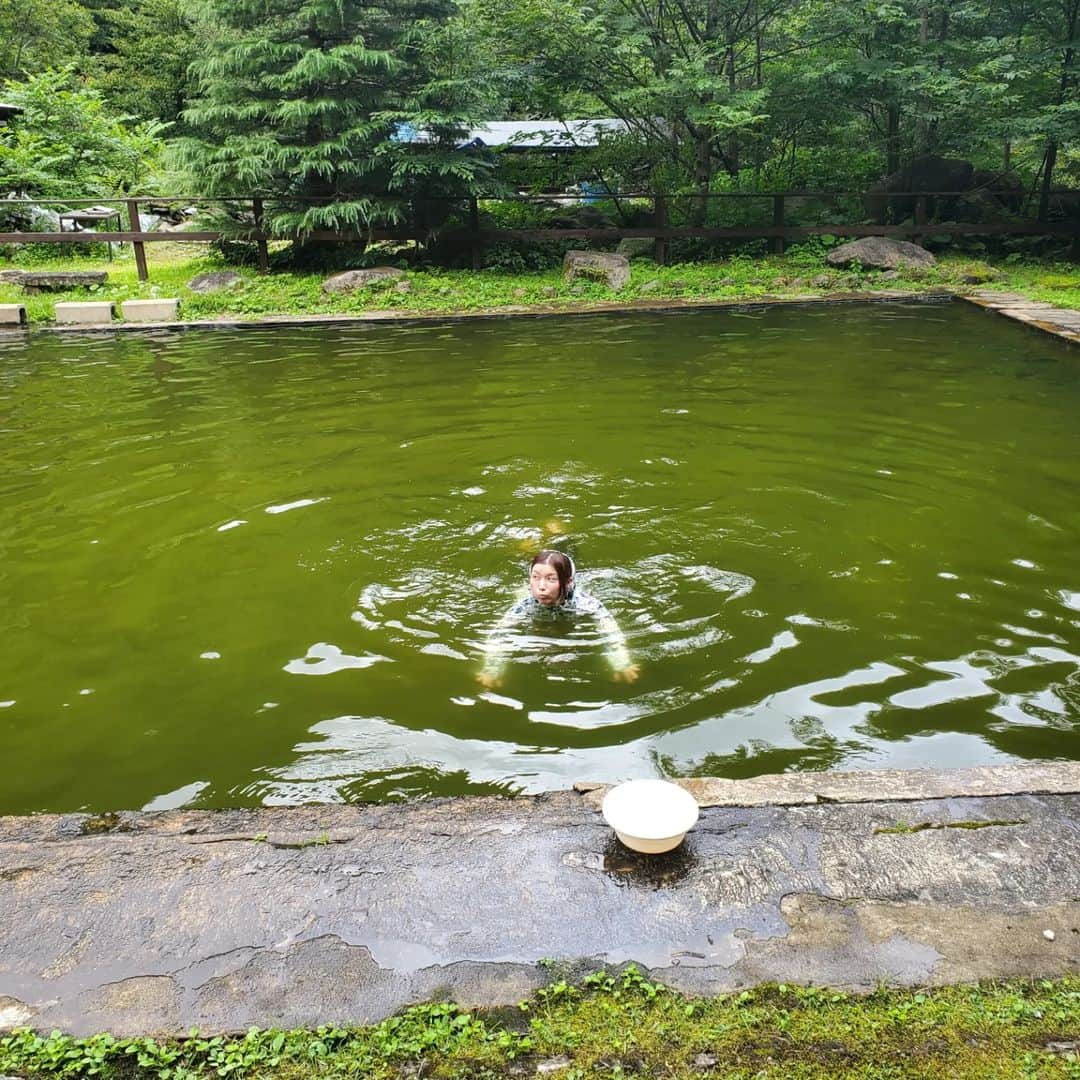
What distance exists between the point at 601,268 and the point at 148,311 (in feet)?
23.6

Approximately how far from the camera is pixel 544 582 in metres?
4.34

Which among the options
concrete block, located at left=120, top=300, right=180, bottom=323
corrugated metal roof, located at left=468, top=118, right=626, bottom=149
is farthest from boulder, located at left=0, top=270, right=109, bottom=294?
corrugated metal roof, located at left=468, top=118, right=626, bottom=149

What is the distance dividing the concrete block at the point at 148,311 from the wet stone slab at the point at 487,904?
1173 cm

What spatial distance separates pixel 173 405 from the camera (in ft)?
29.1

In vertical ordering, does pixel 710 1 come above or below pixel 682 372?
above

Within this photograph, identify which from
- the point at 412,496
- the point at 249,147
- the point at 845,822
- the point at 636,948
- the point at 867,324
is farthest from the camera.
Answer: the point at 249,147

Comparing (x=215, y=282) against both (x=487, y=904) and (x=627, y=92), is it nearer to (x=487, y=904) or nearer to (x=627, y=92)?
(x=627, y=92)

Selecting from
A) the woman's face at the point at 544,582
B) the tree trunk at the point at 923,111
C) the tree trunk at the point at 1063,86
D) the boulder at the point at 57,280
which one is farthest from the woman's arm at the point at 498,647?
the tree trunk at the point at 1063,86

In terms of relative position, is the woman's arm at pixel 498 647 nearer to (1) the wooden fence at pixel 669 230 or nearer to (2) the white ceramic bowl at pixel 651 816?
(2) the white ceramic bowl at pixel 651 816

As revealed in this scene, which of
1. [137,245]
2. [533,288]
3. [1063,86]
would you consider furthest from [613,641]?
[1063,86]

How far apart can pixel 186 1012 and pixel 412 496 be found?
4375 millimetres

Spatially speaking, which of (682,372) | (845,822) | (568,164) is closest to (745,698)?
(845,822)

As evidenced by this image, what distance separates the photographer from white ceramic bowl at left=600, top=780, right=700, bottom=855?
8.59ft

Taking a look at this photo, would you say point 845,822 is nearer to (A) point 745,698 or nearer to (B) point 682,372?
(A) point 745,698
